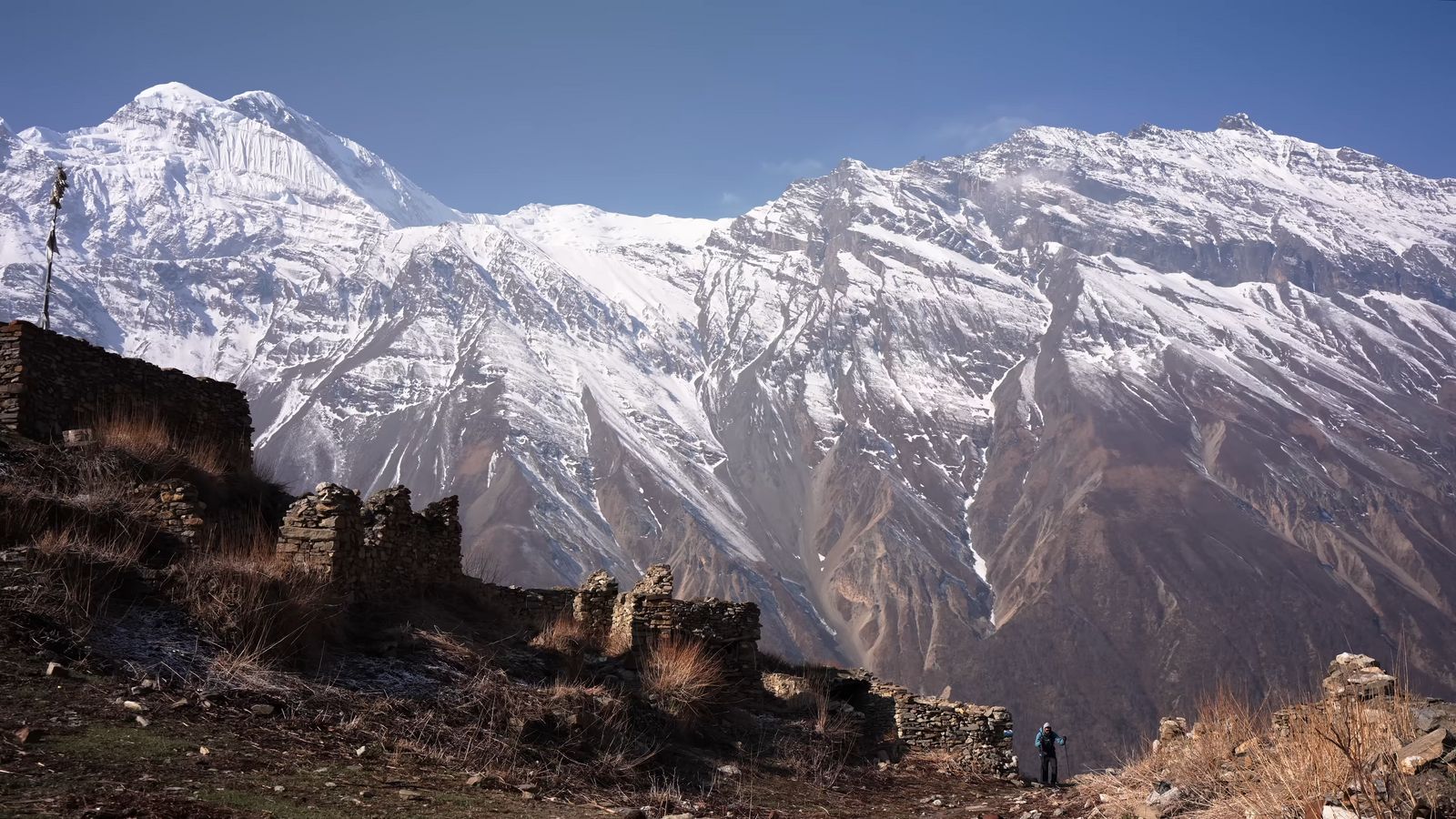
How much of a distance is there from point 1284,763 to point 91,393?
1731 cm

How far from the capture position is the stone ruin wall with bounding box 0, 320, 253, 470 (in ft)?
55.1

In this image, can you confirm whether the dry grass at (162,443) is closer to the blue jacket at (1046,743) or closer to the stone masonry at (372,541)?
the stone masonry at (372,541)

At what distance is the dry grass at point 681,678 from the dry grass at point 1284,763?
18.8 feet

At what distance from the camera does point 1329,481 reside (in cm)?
18588

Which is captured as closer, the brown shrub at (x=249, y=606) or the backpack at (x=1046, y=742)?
the brown shrub at (x=249, y=606)

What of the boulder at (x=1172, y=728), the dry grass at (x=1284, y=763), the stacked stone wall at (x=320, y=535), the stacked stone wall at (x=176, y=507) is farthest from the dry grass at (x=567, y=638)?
the boulder at (x=1172, y=728)

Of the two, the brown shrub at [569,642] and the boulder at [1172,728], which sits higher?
the brown shrub at [569,642]

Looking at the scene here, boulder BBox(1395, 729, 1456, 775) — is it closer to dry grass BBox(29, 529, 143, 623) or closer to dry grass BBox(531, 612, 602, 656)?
dry grass BBox(531, 612, 602, 656)

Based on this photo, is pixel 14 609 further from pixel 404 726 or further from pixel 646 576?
pixel 646 576

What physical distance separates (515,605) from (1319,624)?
515ft

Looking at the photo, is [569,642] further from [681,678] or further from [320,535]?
[320,535]

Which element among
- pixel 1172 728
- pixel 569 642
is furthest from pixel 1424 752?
pixel 569 642

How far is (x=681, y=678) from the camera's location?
642 inches

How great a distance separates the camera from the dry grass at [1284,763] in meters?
8.44
